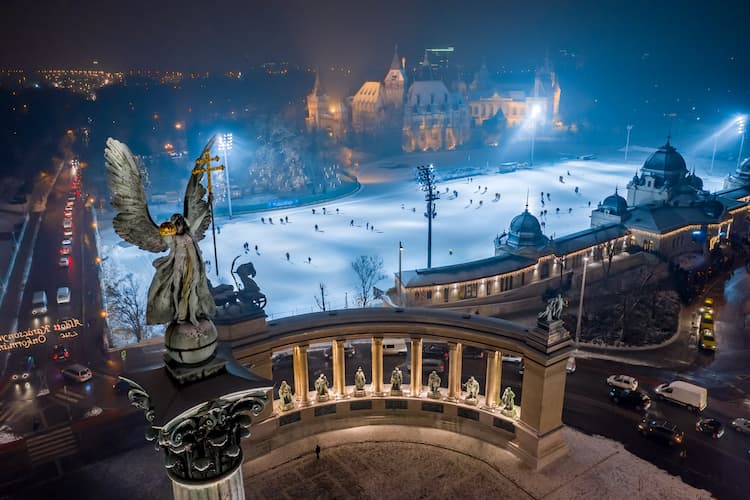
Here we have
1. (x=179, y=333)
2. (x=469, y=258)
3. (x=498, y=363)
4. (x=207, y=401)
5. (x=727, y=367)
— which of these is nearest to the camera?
(x=207, y=401)

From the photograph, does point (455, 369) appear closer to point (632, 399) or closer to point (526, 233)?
point (632, 399)

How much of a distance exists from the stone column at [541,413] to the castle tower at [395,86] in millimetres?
139497

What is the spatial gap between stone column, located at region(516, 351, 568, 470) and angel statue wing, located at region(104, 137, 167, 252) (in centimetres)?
1376

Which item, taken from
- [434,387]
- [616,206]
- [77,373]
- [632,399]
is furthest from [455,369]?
[616,206]

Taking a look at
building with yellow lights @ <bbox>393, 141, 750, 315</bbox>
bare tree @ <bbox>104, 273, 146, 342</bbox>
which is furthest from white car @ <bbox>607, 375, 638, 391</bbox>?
bare tree @ <bbox>104, 273, 146, 342</bbox>

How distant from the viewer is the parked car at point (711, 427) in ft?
77.4

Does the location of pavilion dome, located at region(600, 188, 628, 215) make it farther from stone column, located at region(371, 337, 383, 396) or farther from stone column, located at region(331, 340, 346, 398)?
stone column, located at region(331, 340, 346, 398)

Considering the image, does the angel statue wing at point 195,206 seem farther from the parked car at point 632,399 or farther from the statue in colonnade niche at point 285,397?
the parked car at point 632,399

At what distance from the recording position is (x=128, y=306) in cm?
4225

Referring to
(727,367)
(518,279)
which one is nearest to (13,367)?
(518,279)

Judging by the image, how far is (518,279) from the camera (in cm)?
4772

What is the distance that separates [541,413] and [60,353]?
3093 centimetres

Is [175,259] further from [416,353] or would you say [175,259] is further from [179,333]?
[416,353]

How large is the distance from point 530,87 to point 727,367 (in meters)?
177
